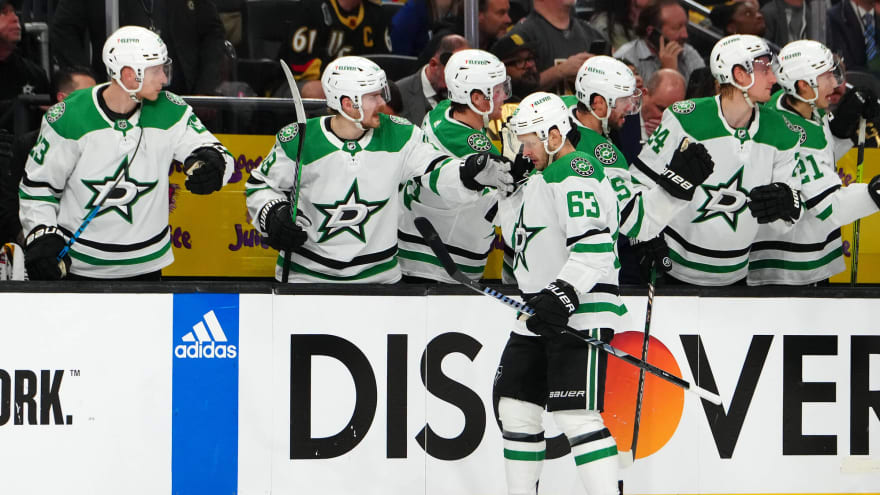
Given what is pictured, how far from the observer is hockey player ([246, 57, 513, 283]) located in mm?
4727

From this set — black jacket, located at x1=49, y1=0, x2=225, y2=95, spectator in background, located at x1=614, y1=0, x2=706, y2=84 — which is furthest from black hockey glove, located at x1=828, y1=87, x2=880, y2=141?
black jacket, located at x1=49, y1=0, x2=225, y2=95

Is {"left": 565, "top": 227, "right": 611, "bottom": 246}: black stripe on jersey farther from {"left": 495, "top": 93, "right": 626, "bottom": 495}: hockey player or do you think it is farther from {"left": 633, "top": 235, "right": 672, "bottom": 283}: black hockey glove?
{"left": 633, "top": 235, "right": 672, "bottom": 283}: black hockey glove

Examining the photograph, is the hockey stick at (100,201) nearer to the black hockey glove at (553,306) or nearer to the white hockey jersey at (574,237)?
the white hockey jersey at (574,237)

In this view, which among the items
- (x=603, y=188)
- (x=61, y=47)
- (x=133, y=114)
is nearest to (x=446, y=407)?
(x=603, y=188)

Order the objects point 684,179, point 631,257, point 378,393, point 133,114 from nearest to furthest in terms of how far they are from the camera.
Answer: point 684,179 → point 378,393 → point 133,114 → point 631,257

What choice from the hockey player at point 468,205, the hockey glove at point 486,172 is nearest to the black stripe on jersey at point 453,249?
the hockey player at point 468,205

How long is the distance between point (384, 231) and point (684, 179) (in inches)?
50.0

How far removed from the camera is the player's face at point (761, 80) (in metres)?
4.82

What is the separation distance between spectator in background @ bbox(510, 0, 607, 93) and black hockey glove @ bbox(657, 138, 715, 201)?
166 cm

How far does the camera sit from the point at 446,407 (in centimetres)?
445

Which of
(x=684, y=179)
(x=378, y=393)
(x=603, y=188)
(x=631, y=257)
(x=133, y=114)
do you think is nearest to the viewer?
(x=603, y=188)

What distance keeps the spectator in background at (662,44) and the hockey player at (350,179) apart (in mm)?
1669

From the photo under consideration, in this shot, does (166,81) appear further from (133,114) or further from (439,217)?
(439,217)

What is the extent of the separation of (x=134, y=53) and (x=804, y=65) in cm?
279
